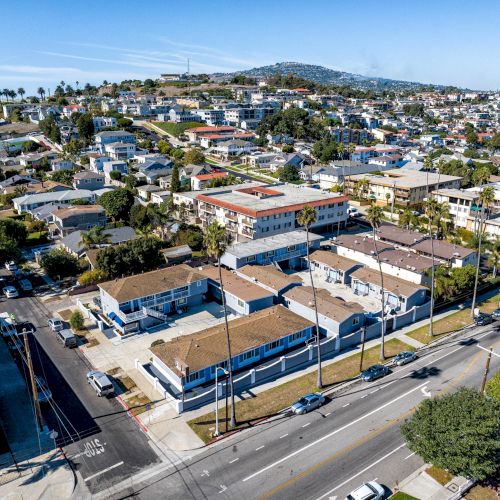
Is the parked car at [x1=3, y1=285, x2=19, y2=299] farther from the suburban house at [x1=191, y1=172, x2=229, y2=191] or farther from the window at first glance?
the suburban house at [x1=191, y1=172, x2=229, y2=191]

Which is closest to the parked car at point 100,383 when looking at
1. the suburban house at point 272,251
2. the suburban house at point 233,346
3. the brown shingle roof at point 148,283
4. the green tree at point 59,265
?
the suburban house at point 233,346

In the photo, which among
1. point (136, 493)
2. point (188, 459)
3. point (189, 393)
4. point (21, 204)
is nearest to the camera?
point (136, 493)

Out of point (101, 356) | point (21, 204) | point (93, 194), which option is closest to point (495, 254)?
point (101, 356)

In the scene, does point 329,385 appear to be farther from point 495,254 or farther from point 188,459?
point 495,254

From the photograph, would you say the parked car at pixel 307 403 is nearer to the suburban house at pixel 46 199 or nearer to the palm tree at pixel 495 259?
the palm tree at pixel 495 259

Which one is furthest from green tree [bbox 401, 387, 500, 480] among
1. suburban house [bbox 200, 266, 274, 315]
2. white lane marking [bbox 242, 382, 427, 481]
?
suburban house [bbox 200, 266, 274, 315]
